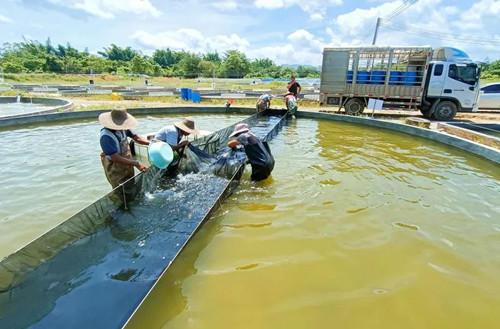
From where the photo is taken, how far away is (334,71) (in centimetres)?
1302

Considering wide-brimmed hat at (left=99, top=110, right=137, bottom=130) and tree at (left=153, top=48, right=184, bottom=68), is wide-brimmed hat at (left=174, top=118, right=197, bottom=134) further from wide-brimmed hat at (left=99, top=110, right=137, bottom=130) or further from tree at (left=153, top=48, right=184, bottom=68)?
tree at (left=153, top=48, right=184, bottom=68)

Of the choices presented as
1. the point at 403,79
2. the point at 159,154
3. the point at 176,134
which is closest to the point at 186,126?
the point at 176,134

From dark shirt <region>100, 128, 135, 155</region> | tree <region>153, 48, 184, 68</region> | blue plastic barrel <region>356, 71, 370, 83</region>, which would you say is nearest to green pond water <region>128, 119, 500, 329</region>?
dark shirt <region>100, 128, 135, 155</region>

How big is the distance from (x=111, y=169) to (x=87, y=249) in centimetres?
129

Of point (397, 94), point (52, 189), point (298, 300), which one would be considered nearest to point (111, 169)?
point (52, 189)

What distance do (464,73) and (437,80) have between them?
3.18 feet

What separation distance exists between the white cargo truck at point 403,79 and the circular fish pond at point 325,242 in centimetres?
666

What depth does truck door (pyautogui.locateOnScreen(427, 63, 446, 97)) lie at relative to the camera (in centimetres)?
1195

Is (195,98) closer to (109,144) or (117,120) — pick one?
(117,120)

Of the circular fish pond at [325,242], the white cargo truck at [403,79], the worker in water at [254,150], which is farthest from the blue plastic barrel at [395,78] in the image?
the worker in water at [254,150]

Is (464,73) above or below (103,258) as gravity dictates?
above

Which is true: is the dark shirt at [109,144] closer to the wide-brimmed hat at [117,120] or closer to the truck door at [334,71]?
the wide-brimmed hat at [117,120]

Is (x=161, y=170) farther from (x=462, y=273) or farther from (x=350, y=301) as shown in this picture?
(x=462, y=273)

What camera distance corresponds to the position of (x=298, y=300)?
8.86 ft
